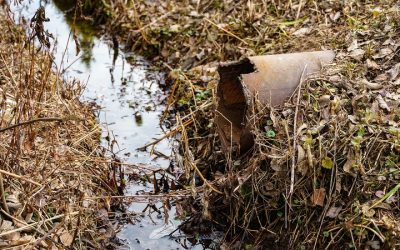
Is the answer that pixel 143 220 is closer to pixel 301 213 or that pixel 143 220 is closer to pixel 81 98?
pixel 301 213

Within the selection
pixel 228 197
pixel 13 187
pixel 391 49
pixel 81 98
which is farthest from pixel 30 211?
pixel 391 49

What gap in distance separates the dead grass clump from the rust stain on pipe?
3.20 ft

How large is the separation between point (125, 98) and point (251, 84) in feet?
7.03

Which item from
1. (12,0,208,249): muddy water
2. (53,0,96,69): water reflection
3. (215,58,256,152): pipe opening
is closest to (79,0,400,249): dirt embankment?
(215,58,256,152): pipe opening

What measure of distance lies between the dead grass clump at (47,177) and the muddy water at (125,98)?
0.82ft

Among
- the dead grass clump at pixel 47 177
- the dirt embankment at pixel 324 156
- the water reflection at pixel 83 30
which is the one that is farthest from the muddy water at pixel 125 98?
the dirt embankment at pixel 324 156

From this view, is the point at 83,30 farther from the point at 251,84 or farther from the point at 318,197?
the point at 318,197

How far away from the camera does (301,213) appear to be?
340 cm

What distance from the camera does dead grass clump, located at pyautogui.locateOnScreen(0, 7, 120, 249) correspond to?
3.02m

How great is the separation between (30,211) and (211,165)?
1.54 meters

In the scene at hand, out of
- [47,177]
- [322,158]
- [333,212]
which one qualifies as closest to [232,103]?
[322,158]

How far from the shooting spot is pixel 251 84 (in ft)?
12.1

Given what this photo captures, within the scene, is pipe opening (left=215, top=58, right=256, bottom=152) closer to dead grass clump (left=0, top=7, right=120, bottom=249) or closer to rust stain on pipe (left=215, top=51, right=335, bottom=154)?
rust stain on pipe (left=215, top=51, right=335, bottom=154)

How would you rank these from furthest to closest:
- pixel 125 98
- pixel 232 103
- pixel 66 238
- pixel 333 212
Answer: pixel 125 98 → pixel 232 103 → pixel 333 212 → pixel 66 238
